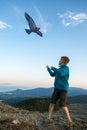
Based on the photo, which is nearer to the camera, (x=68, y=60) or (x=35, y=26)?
(x=68, y=60)

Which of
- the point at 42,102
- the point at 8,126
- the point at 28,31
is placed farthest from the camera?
the point at 42,102

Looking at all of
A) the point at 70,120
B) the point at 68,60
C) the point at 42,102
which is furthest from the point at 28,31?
the point at 42,102

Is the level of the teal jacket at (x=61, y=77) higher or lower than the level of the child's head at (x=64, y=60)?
lower

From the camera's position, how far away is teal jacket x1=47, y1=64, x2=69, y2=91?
13375 mm

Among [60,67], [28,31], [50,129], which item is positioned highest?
[28,31]

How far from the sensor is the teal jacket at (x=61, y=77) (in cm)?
1338

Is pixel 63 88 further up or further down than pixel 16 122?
further up

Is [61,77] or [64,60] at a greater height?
[64,60]

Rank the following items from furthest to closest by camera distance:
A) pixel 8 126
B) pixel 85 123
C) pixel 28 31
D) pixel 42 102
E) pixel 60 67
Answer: pixel 42 102 < pixel 28 31 < pixel 85 123 < pixel 60 67 < pixel 8 126

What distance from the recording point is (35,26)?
17.0 meters

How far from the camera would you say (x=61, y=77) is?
1362cm

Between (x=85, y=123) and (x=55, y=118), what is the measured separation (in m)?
1.34

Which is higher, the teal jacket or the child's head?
the child's head

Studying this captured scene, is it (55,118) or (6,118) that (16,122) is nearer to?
(6,118)
